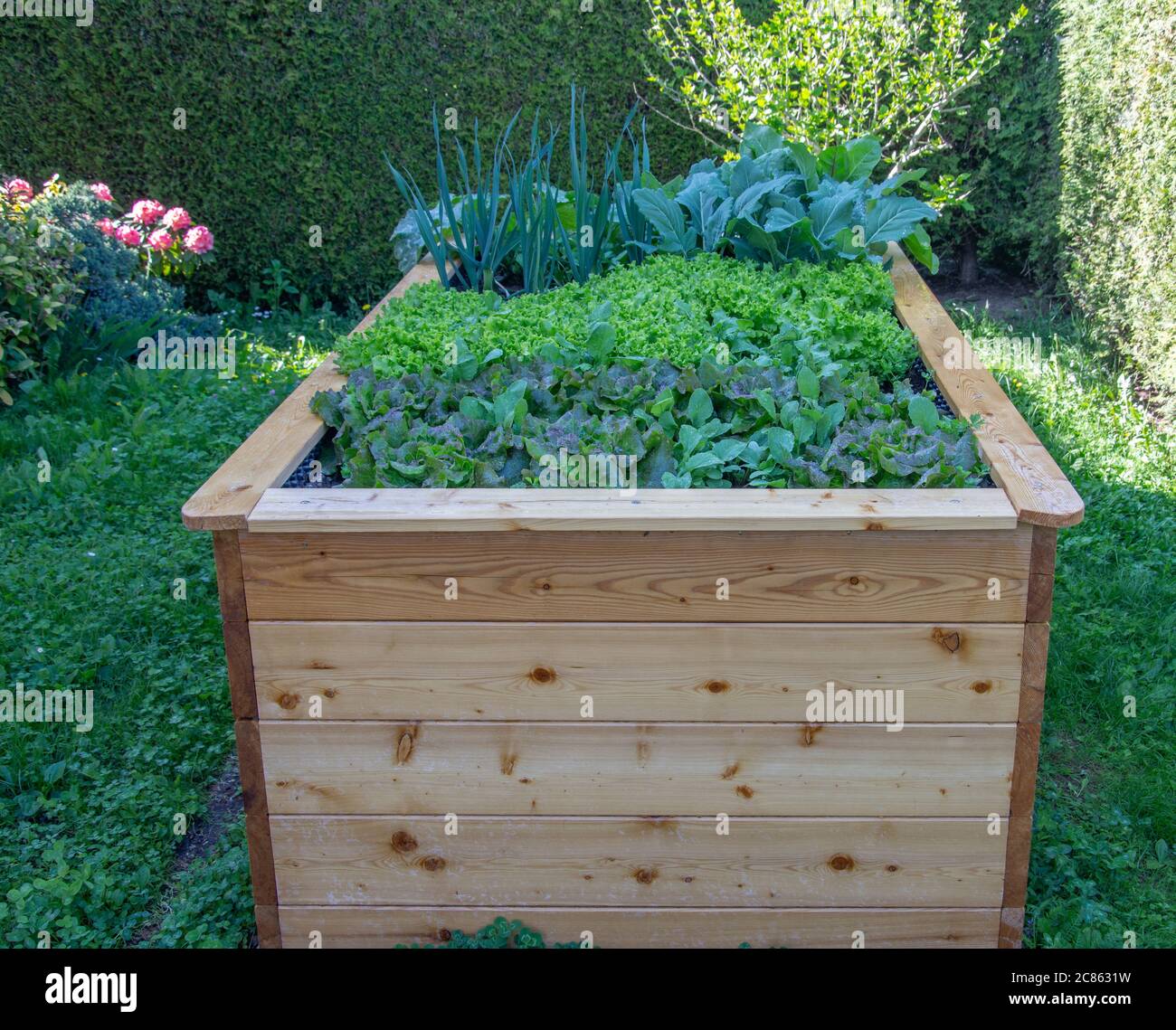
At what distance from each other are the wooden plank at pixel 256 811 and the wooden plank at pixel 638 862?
3 cm

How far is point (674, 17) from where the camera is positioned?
6.25m

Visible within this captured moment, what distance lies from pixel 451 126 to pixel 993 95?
3.13 m

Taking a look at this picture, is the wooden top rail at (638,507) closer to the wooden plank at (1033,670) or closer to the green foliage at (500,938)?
the wooden plank at (1033,670)

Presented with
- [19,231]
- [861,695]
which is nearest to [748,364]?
[861,695]

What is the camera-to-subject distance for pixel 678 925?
2.15 metres

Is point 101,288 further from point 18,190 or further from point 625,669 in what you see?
point 625,669

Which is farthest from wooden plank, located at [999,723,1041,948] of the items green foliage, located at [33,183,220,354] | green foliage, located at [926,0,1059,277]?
green foliage, located at [33,183,220,354]

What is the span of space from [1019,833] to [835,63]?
453cm

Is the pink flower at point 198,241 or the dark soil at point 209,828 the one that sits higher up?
the pink flower at point 198,241

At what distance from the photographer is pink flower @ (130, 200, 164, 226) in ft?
20.3

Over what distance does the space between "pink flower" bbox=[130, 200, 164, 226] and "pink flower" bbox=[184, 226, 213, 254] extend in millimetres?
209

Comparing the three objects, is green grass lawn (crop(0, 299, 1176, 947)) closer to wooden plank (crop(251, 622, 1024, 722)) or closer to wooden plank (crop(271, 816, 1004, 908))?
wooden plank (crop(271, 816, 1004, 908))

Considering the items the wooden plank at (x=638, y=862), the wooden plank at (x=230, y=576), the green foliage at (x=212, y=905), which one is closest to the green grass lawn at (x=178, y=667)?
the green foliage at (x=212, y=905)

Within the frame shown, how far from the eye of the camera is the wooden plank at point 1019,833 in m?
1.99
